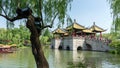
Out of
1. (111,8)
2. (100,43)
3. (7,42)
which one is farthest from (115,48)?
(7,42)

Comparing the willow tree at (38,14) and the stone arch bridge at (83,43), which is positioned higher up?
the willow tree at (38,14)

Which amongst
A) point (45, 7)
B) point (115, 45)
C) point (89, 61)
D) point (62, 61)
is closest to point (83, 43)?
point (115, 45)

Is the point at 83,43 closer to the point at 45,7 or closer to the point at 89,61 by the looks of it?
the point at 89,61

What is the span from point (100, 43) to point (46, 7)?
34828mm

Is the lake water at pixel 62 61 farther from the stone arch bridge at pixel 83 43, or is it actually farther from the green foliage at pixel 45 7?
the stone arch bridge at pixel 83 43

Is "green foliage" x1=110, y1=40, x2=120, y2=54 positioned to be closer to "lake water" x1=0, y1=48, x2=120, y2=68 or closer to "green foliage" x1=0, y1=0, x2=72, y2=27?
"lake water" x1=0, y1=48, x2=120, y2=68

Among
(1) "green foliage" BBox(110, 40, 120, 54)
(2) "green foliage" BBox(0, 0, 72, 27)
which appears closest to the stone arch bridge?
(1) "green foliage" BBox(110, 40, 120, 54)

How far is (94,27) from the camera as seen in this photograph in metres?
52.2

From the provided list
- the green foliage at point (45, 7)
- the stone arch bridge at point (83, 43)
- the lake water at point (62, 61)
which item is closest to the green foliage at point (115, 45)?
the stone arch bridge at point (83, 43)

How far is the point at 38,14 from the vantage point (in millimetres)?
9953

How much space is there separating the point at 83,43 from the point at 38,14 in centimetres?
3971

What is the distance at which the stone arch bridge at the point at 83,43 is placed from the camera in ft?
142

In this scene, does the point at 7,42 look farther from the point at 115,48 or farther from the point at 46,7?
the point at 46,7

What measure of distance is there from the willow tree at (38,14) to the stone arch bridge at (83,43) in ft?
107
